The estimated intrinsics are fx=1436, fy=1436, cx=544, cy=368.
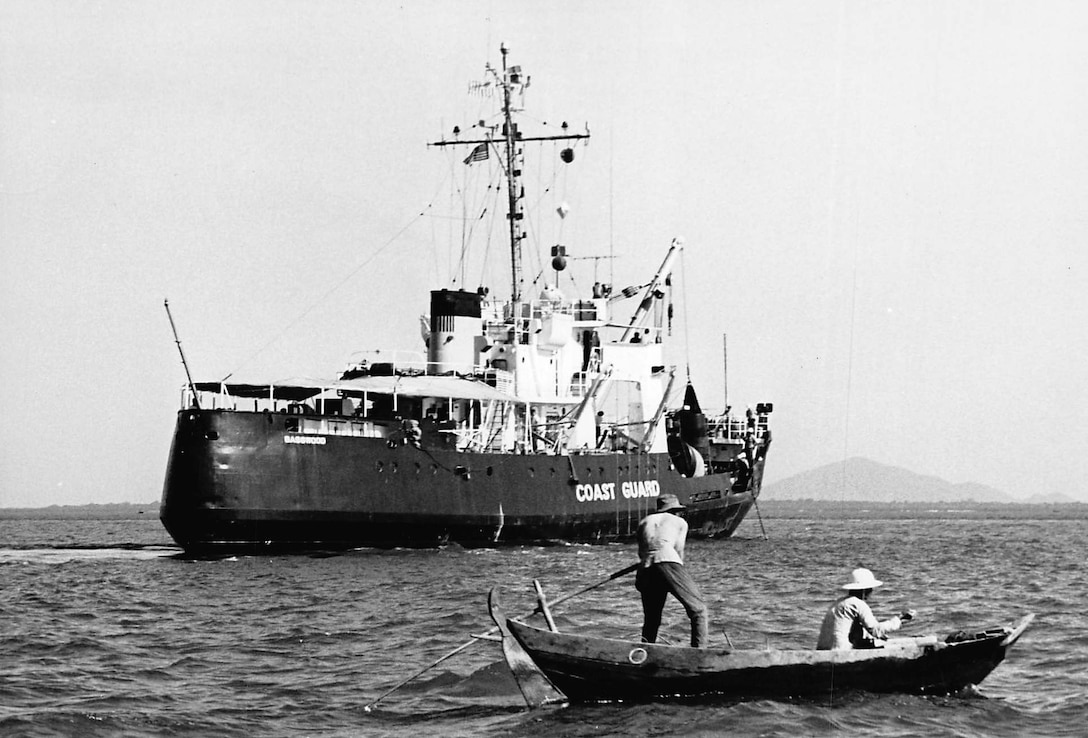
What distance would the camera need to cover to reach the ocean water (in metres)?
13.7

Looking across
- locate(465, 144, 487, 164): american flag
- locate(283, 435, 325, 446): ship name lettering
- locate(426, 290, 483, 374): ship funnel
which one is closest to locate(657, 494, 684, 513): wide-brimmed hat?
locate(283, 435, 325, 446): ship name lettering

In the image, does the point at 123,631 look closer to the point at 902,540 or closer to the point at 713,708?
the point at 713,708

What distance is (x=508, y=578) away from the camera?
93.5 ft

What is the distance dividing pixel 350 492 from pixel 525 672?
20173mm

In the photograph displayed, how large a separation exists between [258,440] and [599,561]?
332 inches

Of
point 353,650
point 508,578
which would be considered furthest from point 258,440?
point 353,650

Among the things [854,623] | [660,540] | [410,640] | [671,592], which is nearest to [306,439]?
[410,640]

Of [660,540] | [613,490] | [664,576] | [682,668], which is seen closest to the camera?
[682,668]

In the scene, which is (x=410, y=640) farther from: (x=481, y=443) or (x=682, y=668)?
(x=481, y=443)

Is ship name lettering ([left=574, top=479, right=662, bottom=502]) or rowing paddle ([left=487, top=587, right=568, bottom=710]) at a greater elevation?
ship name lettering ([left=574, top=479, right=662, bottom=502])

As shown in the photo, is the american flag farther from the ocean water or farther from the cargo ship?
the ocean water

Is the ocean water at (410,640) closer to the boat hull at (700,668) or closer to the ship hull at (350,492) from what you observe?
the boat hull at (700,668)

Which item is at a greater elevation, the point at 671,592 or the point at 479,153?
the point at 479,153

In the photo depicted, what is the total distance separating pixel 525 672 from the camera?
14602 mm
